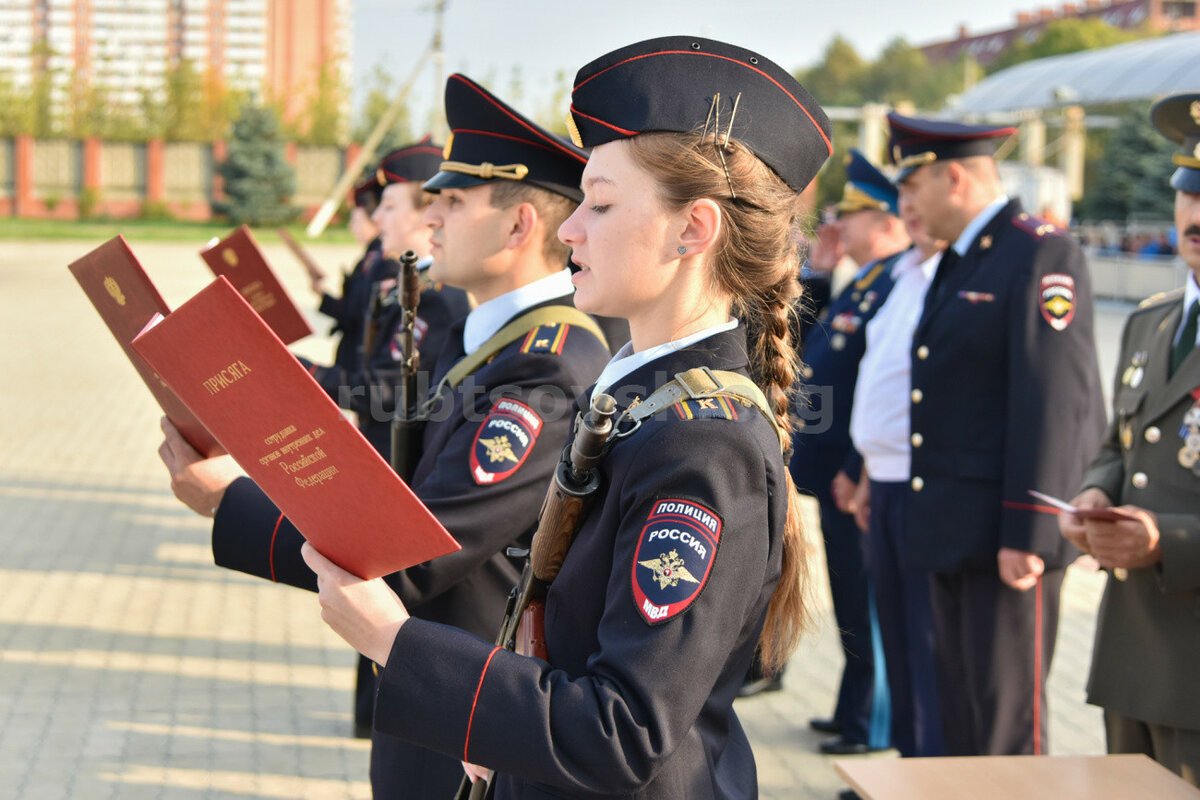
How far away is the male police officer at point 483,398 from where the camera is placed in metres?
2.38

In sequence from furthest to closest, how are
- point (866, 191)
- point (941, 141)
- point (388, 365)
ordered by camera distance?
point (866, 191) < point (388, 365) < point (941, 141)

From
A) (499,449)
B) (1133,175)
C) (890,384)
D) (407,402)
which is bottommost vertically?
(1133,175)

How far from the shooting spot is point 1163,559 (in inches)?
113

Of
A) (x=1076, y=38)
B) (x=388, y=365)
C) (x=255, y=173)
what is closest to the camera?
(x=388, y=365)

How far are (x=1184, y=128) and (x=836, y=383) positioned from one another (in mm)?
2433

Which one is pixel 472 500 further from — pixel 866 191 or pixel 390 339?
pixel 866 191

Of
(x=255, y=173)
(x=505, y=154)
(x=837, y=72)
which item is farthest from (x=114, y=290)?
(x=837, y=72)

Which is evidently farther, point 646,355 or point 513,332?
point 513,332

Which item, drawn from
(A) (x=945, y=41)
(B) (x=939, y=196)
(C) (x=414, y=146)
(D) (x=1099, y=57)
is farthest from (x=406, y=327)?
(A) (x=945, y=41)

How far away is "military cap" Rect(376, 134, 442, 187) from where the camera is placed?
5.38m

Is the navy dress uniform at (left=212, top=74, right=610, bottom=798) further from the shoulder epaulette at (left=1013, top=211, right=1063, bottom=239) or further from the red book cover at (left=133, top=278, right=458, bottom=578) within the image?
the shoulder epaulette at (left=1013, top=211, right=1063, bottom=239)

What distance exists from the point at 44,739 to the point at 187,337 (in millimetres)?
3824

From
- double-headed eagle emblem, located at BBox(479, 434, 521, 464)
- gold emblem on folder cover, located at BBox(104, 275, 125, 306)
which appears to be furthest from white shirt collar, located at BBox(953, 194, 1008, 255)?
gold emblem on folder cover, located at BBox(104, 275, 125, 306)

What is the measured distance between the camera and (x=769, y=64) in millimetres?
1789
